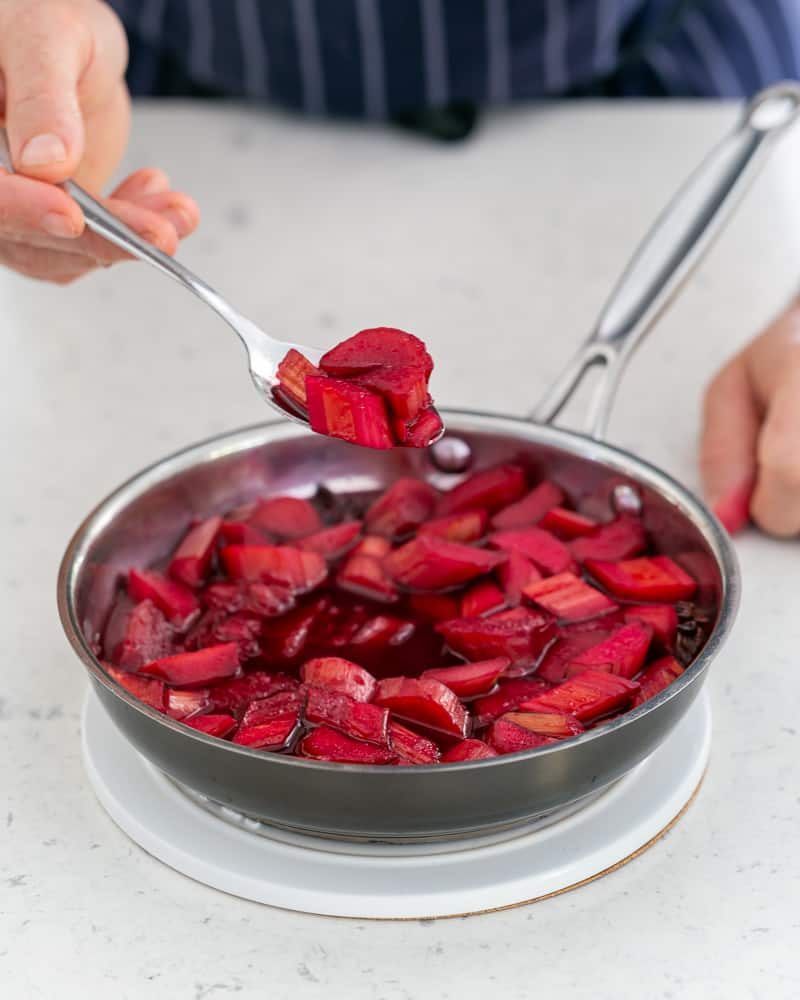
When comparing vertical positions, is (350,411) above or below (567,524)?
above

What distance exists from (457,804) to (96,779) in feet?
1.06

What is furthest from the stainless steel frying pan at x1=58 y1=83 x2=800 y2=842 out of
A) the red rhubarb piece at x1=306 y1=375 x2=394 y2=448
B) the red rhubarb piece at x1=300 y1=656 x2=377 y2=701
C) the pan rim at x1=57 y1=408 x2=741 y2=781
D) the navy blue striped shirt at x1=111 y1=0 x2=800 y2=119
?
the navy blue striped shirt at x1=111 y1=0 x2=800 y2=119

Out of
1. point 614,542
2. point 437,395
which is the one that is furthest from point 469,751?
point 437,395

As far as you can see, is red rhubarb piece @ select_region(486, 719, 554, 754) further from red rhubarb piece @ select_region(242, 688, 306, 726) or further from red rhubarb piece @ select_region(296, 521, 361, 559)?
red rhubarb piece @ select_region(296, 521, 361, 559)

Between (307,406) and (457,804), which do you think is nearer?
(457,804)

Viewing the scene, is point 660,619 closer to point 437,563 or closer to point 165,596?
point 437,563

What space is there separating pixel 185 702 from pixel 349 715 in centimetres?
14

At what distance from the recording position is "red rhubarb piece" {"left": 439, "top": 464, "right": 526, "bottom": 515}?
1239mm

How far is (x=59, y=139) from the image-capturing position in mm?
1075

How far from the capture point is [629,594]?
3.68ft

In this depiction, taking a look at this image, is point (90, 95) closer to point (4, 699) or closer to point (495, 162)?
point (4, 699)

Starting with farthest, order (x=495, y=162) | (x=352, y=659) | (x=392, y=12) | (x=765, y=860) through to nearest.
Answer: (x=495, y=162)
(x=392, y=12)
(x=352, y=659)
(x=765, y=860)

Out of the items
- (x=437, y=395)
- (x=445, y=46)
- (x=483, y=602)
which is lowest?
(x=437, y=395)

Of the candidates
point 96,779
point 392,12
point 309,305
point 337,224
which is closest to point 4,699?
point 96,779
